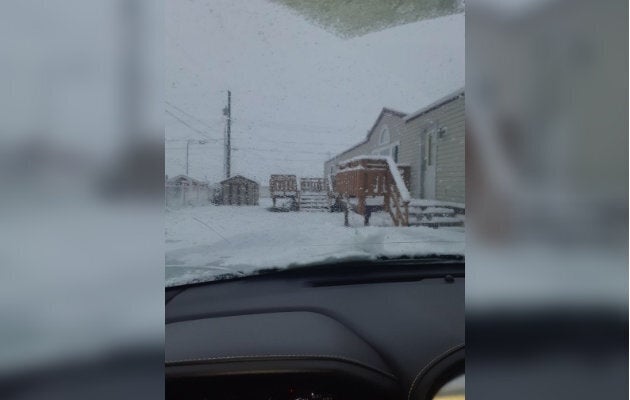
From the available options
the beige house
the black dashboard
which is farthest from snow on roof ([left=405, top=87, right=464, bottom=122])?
the black dashboard

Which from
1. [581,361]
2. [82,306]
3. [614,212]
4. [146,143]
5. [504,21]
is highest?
[504,21]

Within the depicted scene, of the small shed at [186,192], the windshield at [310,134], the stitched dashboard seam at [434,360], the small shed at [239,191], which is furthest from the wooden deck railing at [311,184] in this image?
the stitched dashboard seam at [434,360]

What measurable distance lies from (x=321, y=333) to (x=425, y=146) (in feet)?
2.00

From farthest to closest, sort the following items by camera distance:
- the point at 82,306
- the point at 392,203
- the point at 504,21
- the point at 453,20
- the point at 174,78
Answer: the point at 392,203 < the point at 453,20 < the point at 174,78 < the point at 504,21 < the point at 82,306

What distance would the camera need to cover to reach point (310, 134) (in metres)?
1.14

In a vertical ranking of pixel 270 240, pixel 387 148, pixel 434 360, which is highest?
pixel 387 148

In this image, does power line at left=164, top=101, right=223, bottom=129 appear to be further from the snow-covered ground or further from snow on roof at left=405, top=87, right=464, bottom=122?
snow on roof at left=405, top=87, right=464, bottom=122

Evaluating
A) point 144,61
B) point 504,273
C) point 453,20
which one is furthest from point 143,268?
point 453,20

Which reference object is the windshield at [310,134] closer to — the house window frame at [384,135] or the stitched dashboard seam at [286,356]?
the house window frame at [384,135]

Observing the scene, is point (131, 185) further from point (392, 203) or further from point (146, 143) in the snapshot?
point (392, 203)

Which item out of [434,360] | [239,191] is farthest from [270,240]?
[434,360]

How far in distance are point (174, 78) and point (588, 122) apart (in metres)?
0.83

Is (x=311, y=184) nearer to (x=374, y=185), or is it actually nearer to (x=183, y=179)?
(x=374, y=185)

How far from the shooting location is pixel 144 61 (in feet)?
2.22
